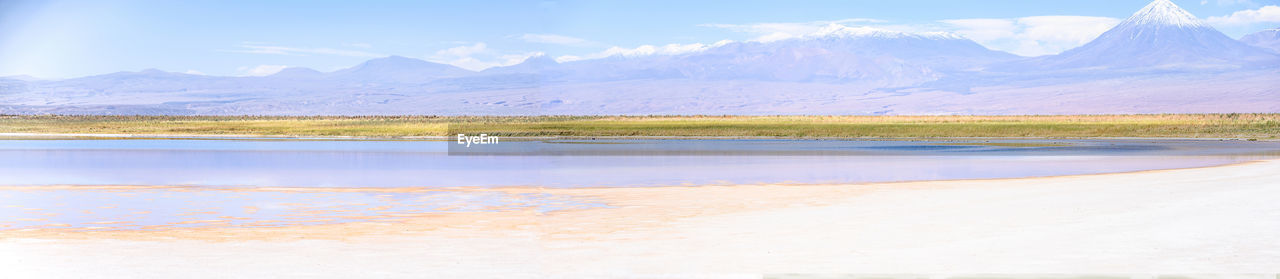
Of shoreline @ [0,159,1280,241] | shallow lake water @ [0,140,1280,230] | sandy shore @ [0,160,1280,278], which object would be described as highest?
sandy shore @ [0,160,1280,278]

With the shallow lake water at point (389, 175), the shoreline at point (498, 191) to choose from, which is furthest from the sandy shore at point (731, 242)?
the shallow lake water at point (389, 175)

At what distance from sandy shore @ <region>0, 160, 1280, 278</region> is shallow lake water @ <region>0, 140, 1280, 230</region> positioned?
1913 mm

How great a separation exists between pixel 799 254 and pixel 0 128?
9385 centimetres

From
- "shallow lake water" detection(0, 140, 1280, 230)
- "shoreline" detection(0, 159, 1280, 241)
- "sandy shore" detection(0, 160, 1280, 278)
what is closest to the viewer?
"sandy shore" detection(0, 160, 1280, 278)

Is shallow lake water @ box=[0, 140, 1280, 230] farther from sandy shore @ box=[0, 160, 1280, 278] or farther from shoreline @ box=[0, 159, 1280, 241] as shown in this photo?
sandy shore @ box=[0, 160, 1280, 278]

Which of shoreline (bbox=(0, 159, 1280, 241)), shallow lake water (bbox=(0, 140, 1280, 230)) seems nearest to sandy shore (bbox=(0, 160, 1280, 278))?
shoreline (bbox=(0, 159, 1280, 241))

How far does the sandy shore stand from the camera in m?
10.4

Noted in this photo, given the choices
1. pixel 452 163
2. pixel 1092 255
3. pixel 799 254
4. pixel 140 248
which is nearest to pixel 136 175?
pixel 452 163

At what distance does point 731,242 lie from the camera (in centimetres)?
1252

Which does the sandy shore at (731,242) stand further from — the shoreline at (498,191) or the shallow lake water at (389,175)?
the shallow lake water at (389,175)

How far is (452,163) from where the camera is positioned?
32.0 meters

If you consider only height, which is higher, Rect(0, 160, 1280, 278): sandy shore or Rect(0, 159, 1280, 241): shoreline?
Rect(0, 160, 1280, 278): sandy shore

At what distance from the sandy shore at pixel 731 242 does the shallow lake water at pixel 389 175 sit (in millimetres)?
1913

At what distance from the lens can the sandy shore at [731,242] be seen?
10.4 metres
